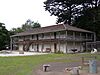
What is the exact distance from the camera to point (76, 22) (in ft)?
205

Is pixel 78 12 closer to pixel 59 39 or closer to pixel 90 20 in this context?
pixel 90 20

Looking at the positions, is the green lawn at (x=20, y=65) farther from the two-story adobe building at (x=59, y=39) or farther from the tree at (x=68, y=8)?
the tree at (x=68, y=8)

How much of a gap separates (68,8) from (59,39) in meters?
17.8

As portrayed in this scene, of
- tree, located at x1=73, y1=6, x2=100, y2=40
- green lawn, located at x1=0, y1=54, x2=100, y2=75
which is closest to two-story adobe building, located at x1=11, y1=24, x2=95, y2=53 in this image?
tree, located at x1=73, y1=6, x2=100, y2=40

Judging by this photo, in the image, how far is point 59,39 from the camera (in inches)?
1927

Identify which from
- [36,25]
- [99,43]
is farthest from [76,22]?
[36,25]

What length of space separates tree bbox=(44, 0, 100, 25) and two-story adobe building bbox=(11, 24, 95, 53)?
28.5 feet

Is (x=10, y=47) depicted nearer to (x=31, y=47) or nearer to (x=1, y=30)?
(x=1, y=30)

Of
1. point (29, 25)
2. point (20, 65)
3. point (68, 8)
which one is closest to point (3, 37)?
point (68, 8)

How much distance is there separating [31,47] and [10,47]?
38.3ft

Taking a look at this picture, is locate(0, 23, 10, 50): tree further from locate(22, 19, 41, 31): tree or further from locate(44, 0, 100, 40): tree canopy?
locate(22, 19, 41, 31): tree

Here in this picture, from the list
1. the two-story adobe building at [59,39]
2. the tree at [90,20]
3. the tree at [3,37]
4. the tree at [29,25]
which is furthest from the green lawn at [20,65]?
the tree at [29,25]

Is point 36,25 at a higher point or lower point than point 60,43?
higher

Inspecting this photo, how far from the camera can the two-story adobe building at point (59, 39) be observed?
49.2 metres
